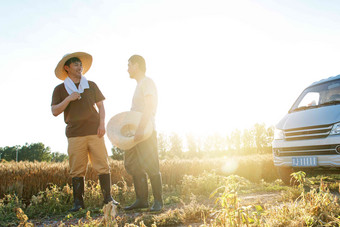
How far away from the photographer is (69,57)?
15.2 ft

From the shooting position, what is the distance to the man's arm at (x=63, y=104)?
13.7 feet

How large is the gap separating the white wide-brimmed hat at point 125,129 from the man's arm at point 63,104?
68cm

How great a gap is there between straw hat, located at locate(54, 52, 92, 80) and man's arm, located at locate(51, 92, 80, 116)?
0.73 meters

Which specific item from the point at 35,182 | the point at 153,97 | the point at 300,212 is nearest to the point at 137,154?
the point at 153,97

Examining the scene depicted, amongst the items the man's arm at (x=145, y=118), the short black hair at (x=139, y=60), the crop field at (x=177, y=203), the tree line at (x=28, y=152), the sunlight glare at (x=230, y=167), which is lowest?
the tree line at (x=28, y=152)

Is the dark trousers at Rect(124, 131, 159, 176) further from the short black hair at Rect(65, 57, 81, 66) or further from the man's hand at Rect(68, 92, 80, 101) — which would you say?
the short black hair at Rect(65, 57, 81, 66)

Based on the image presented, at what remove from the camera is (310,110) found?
218 inches

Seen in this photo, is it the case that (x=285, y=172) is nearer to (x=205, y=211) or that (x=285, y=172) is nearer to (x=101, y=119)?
(x=205, y=211)

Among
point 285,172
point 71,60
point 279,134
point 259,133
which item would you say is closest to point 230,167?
point 285,172

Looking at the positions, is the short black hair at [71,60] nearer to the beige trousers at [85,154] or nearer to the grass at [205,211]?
the beige trousers at [85,154]

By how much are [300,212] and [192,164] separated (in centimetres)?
740

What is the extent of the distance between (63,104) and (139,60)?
1.40 metres

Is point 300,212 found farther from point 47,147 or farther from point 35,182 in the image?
point 47,147

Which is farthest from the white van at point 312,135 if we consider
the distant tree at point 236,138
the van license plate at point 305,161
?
the distant tree at point 236,138
